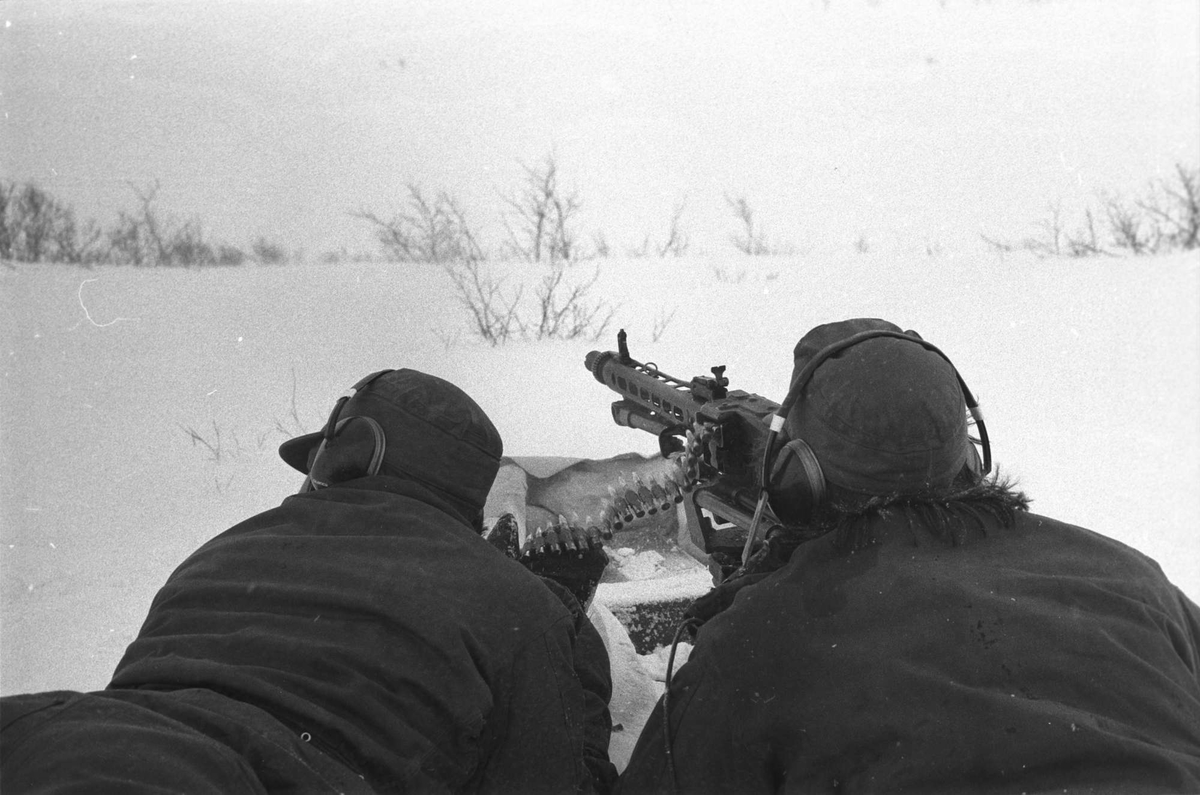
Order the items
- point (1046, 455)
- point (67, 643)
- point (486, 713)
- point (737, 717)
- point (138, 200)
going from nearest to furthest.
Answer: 1. point (737, 717)
2. point (486, 713)
3. point (67, 643)
4. point (138, 200)
5. point (1046, 455)

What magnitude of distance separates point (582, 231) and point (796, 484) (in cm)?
340

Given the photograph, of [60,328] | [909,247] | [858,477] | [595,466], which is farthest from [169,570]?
[909,247]

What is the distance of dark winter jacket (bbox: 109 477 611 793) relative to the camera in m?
1.42

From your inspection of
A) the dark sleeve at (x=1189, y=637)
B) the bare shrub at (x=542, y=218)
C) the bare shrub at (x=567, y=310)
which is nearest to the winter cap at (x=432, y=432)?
the dark sleeve at (x=1189, y=637)

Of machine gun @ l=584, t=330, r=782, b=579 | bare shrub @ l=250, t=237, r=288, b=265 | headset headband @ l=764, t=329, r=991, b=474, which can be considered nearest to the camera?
headset headband @ l=764, t=329, r=991, b=474

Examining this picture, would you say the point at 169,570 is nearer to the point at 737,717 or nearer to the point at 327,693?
the point at 327,693

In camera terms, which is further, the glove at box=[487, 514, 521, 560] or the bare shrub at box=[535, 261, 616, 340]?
A: the bare shrub at box=[535, 261, 616, 340]

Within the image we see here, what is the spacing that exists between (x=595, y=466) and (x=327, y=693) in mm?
2601

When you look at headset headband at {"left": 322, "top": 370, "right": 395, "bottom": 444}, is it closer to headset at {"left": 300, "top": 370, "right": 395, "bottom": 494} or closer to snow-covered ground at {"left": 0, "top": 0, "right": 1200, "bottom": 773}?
headset at {"left": 300, "top": 370, "right": 395, "bottom": 494}

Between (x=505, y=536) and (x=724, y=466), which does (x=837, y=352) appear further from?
(x=505, y=536)

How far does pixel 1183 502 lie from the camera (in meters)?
3.83

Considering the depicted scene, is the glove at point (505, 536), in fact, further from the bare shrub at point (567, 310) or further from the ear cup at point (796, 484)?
the bare shrub at point (567, 310)

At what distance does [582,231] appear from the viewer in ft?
15.3

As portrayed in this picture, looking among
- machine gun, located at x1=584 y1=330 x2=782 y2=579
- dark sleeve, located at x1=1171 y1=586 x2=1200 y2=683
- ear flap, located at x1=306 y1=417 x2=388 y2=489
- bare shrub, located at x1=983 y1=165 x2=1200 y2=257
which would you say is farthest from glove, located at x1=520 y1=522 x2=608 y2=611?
bare shrub, located at x1=983 y1=165 x2=1200 y2=257
